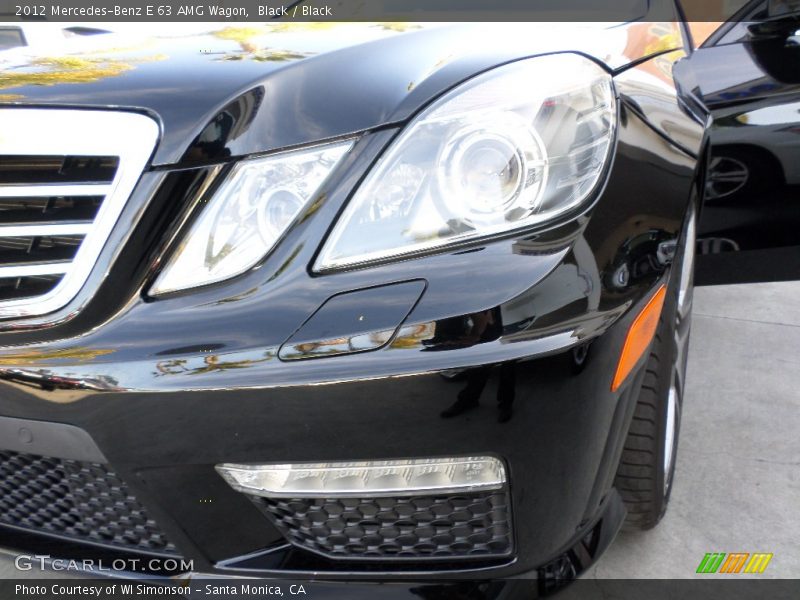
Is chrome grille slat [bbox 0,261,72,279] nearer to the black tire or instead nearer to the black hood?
the black hood

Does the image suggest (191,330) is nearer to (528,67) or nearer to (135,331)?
(135,331)

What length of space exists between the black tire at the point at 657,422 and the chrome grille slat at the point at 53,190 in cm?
97

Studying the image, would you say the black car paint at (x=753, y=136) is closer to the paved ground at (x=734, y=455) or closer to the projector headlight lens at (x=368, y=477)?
the paved ground at (x=734, y=455)

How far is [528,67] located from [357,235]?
409 mm

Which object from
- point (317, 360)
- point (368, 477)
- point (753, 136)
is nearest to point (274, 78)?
point (317, 360)

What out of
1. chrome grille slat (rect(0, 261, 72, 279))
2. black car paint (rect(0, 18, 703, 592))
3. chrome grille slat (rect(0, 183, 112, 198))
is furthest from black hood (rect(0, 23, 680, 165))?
chrome grille slat (rect(0, 261, 72, 279))

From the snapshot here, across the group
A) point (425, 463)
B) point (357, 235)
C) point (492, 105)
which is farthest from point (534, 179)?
point (425, 463)

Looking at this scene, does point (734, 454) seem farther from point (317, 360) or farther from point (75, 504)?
point (75, 504)

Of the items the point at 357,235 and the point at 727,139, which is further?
the point at 727,139

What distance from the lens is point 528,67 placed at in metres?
1.32

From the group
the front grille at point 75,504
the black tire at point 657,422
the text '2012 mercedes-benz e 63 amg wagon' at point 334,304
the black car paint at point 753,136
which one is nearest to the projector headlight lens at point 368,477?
the text '2012 mercedes-benz e 63 amg wagon' at point 334,304

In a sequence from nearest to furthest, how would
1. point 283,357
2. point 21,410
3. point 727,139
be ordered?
point 283,357
point 21,410
point 727,139

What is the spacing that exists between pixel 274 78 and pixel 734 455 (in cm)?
172

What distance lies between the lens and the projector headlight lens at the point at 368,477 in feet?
3.91
